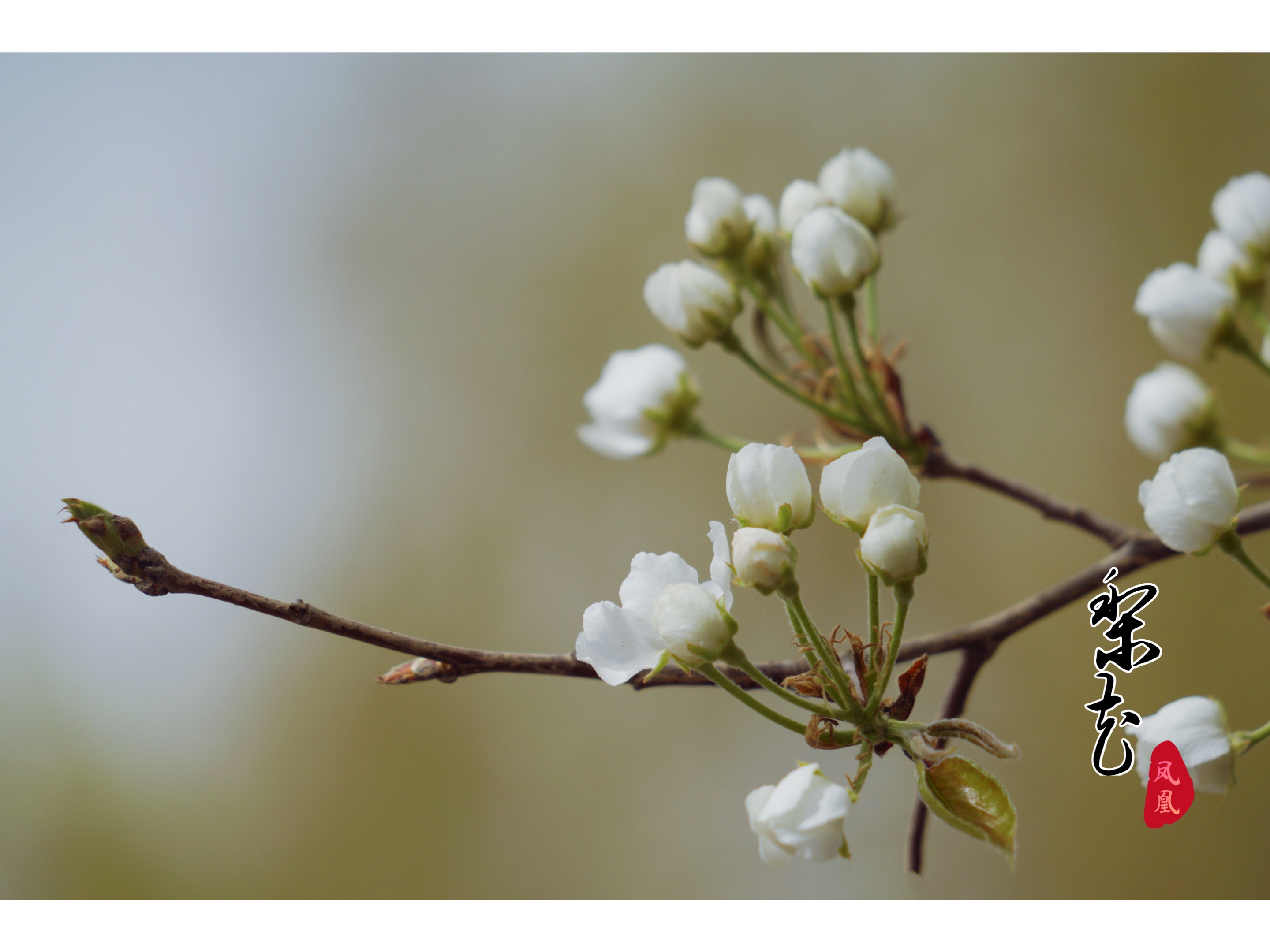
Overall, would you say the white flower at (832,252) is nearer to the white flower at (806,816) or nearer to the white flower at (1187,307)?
the white flower at (1187,307)

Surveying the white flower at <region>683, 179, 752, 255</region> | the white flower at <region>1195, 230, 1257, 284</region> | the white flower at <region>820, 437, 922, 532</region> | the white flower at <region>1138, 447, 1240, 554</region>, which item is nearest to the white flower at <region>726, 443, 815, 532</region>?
the white flower at <region>820, 437, 922, 532</region>

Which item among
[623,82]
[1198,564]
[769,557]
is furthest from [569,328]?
[769,557]

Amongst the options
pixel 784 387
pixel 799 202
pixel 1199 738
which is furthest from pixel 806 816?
pixel 799 202

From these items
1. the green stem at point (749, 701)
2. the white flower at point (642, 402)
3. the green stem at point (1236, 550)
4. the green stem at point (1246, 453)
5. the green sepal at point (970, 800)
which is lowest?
the green sepal at point (970, 800)

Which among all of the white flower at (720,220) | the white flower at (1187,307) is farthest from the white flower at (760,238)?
the white flower at (1187,307)

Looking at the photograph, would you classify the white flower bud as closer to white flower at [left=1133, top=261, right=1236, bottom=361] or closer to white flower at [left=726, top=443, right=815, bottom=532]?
white flower at [left=726, top=443, right=815, bottom=532]

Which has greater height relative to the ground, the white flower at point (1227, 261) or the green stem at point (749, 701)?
the white flower at point (1227, 261)

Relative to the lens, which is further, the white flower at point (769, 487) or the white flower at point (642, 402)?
the white flower at point (642, 402)

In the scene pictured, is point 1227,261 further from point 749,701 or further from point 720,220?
point 749,701
